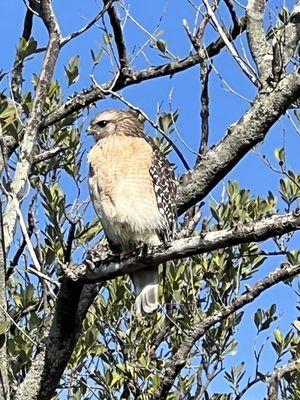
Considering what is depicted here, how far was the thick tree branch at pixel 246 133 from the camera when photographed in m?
3.67

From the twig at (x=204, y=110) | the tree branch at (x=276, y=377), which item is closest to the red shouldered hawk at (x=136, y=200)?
the twig at (x=204, y=110)

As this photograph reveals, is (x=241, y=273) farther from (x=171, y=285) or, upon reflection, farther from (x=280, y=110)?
(x=280, y=110)

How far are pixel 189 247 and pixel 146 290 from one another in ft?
5.17

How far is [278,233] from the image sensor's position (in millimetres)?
2836

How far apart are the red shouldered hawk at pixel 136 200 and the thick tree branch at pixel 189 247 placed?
2.79ft

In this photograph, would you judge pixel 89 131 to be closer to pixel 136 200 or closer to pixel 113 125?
pixel 113 125

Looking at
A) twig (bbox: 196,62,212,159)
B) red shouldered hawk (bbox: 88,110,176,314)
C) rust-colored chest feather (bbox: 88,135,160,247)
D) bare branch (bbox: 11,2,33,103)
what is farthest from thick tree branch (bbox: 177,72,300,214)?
bare branch (bbox: 11,2,33,103)

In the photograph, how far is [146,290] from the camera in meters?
4.57

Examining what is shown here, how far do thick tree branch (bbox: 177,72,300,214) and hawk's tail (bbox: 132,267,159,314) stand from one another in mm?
968

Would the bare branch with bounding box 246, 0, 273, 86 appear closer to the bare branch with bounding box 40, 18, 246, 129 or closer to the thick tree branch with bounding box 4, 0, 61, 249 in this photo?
the bare branch with bounding box 40, 18, 246, 129

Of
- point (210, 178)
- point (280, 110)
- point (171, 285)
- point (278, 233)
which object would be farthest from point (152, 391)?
point (278, 233)

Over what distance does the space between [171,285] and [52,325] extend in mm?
1193

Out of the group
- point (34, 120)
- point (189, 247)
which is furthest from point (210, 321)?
point (34, 120)

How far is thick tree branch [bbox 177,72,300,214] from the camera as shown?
367 cm
